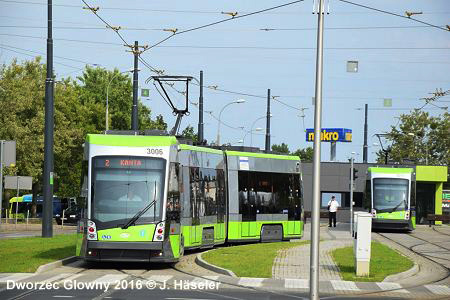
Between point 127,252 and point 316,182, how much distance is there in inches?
A: 278

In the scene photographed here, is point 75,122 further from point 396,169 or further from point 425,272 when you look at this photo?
point 425,272

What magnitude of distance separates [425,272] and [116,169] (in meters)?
8.08

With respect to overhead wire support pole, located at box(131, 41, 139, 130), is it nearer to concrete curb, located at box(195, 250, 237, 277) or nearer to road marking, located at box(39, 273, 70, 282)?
concrete curb, located at box(195, 250, 237, 277)

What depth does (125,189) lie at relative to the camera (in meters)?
19.6

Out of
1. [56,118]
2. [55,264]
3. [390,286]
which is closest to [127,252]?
[55,264]

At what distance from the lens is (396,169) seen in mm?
42750

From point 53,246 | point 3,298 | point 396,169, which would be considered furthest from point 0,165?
point 396,169

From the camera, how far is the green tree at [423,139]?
85.3m

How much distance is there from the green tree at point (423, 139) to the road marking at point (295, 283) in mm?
68242

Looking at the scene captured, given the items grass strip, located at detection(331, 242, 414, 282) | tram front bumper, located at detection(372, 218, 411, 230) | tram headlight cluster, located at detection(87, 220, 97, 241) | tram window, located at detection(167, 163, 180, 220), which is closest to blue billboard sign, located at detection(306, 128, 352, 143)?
tram front bumper, located at detection(372, 218, 411, 230)

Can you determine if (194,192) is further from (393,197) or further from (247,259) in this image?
(393,197)

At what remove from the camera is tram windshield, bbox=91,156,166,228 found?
19344mm

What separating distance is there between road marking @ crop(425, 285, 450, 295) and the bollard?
1.58 meters

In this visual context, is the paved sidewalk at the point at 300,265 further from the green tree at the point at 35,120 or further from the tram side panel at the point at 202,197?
the green tree at the point at 35,120
